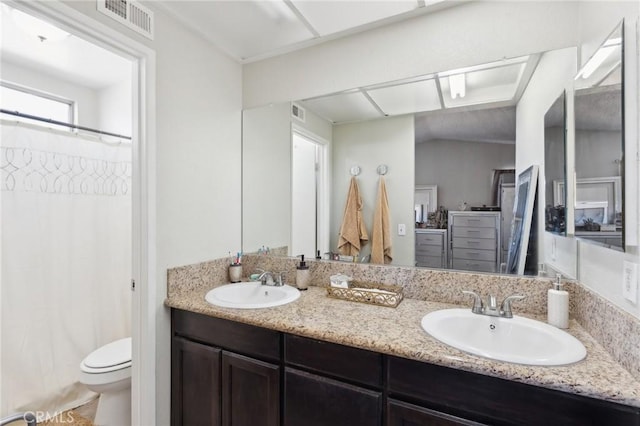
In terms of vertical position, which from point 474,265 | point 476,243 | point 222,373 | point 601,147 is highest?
point 601,147

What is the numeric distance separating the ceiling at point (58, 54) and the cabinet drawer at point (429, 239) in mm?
2208

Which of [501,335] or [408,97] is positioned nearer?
[501,335]

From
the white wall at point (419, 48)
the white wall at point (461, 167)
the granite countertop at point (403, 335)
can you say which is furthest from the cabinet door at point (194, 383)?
the white wall at point (419, 48)

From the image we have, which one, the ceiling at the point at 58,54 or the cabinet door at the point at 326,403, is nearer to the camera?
the cabinet door at the point at 326,403

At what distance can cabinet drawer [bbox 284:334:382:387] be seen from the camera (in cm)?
111

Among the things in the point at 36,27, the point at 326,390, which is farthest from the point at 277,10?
the point at 326,390

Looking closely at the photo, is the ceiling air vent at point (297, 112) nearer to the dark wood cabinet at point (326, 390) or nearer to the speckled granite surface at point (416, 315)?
the speckled granite surface at point (416, 315)

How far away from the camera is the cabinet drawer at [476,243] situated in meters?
1.48

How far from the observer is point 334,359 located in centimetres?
117

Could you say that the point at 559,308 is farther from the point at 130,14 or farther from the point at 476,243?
the point at 130,14

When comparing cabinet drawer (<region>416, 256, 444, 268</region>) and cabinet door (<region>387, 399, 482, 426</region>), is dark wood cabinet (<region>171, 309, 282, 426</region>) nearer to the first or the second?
cabinet door (<region>387, 399, 482, 426</region>)

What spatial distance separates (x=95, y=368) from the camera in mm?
1768

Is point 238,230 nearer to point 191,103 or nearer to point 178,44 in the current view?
point 191,103

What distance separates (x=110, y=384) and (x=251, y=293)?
947mm
